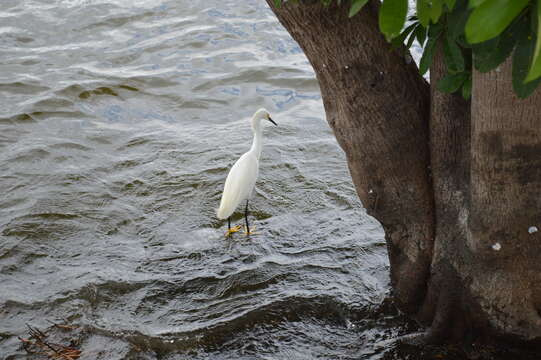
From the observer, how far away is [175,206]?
5.44 metres

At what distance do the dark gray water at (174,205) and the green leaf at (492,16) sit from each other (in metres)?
2.75

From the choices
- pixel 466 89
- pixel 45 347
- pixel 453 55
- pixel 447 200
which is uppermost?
pixel 453 55

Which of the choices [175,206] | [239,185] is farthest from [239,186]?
[175,206]

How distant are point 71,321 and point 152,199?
1.77 m

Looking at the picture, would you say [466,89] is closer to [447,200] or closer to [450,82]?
[450,82]

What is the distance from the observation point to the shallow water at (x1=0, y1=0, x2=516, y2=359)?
3.85 m

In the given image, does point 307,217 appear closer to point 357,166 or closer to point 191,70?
point 357,166

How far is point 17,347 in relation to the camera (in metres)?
3.73

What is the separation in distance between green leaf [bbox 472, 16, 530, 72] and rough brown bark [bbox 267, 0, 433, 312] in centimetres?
100

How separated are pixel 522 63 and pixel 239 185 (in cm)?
376

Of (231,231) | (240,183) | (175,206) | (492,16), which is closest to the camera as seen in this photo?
(492,16)

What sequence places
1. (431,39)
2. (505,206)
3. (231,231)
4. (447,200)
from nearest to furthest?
(431,39) → (505,206) → (447,200) → (231,231)

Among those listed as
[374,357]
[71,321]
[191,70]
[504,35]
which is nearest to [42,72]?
[191,70]

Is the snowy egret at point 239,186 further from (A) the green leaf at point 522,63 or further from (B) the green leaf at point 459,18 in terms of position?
(A) the green leaf at point 522,63
